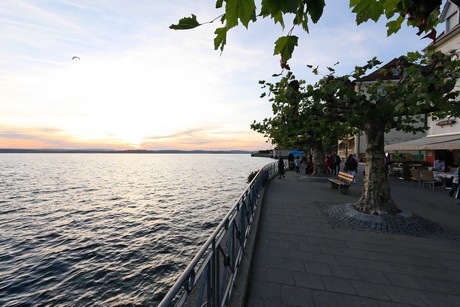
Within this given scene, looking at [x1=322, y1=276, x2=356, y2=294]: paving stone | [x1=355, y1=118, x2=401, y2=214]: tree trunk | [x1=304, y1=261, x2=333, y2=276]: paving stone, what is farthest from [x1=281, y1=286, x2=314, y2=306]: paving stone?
[x1=355, y1=118, x2=401, y2=214]: tree trunk

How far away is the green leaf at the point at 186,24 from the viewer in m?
1.33

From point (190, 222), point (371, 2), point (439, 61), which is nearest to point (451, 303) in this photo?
point (371, 2)

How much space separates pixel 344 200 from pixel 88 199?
22.5 meters

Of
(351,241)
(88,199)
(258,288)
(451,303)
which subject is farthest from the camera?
(88,199)

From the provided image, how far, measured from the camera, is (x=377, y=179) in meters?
8.05

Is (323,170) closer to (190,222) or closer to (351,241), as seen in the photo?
(190,222)

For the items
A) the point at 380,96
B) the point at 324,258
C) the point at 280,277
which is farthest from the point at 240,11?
the point at 380,96

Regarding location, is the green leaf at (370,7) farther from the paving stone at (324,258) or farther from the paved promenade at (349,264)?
the paving stone at (324,258)

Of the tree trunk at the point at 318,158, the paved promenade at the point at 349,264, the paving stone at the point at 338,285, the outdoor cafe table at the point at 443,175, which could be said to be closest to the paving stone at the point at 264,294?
the paved promenade at the point at 349,264

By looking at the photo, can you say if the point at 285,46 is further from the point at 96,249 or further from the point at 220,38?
the point at 96,249

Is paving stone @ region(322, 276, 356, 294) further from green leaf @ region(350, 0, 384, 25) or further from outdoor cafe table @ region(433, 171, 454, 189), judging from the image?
outdoor cafe table @ region(433, 171, 454, 189)

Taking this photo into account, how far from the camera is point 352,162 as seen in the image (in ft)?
52.9

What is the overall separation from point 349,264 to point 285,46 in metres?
4.84

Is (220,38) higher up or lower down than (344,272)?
higher up
